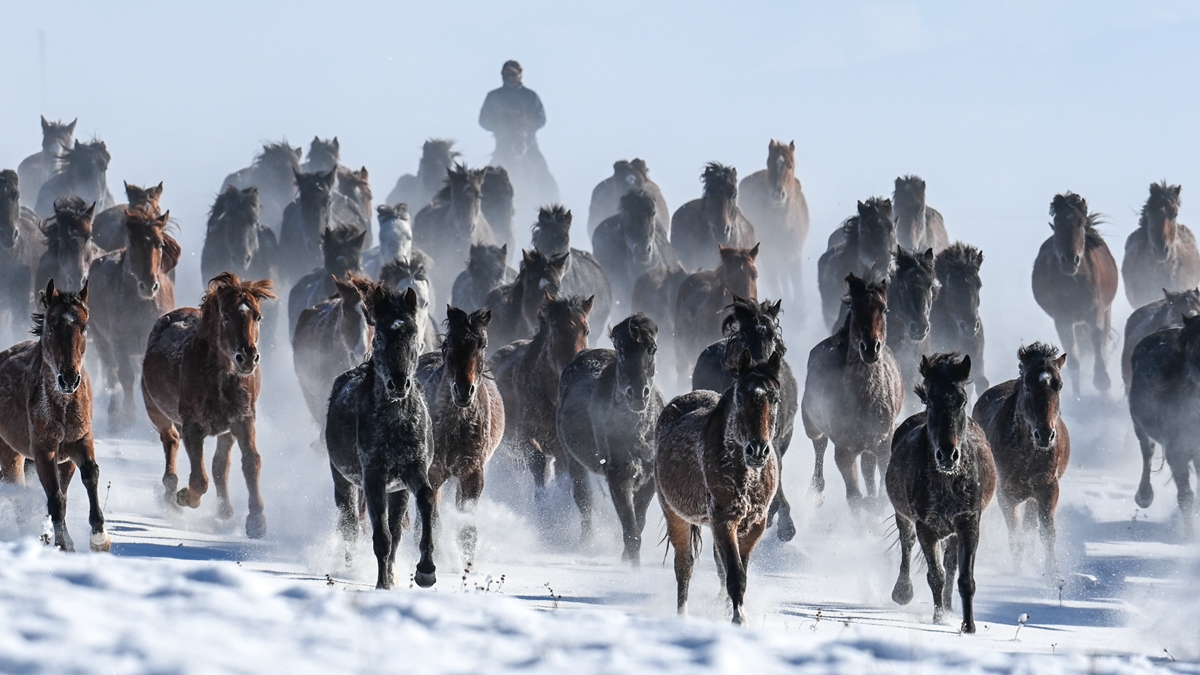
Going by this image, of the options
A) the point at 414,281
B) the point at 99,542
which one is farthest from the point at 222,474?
the point at 414,281

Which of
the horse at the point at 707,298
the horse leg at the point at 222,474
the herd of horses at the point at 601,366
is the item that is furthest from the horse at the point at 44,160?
the horse leg at the point at 222,474

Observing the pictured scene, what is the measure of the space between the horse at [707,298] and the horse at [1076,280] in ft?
15.4

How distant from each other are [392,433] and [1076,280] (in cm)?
1519

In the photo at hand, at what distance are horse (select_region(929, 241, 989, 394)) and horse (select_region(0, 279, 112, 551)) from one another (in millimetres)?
10657

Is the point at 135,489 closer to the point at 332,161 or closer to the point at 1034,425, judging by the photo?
the point at 1034,425

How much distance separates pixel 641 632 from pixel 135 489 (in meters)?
9.47

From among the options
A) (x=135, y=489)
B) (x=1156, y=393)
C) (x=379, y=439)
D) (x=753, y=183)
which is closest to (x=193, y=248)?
(x=753, y=183)

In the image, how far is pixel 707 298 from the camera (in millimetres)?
20438

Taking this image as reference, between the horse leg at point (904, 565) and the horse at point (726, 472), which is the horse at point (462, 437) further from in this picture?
the horse leg at point (904, 565)

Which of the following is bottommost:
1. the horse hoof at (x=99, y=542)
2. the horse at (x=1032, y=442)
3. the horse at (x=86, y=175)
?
the horse hoof at (x=99, y=542)

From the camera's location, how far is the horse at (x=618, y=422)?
12.0 meters

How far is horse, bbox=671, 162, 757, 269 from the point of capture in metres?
24.5

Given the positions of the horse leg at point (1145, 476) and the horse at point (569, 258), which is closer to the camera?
the horse leg at point (1145, 476)

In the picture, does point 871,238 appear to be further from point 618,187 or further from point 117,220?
point 618,187
